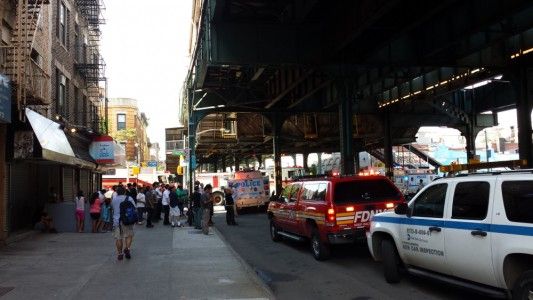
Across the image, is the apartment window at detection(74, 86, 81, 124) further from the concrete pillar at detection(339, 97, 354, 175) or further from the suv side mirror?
the suv side mirror

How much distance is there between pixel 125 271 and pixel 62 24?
1424 centimetres

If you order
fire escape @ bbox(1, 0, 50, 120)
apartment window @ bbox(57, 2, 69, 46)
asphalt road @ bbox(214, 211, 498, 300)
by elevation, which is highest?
apartment window @ bbox(57, 2, 69, 46)

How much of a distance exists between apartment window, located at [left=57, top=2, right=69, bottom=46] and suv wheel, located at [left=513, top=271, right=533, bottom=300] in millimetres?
18999

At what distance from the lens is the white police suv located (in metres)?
6.32

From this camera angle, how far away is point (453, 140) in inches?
4043

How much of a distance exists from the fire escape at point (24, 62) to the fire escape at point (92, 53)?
30.5 feet

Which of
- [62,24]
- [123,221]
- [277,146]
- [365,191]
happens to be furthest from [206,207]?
[277,146]

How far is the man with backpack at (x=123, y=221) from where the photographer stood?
1199 cm

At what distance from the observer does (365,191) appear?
39.3ft

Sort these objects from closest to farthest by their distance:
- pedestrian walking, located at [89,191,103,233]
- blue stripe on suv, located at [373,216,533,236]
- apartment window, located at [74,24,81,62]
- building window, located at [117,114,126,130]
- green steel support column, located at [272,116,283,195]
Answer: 1. blue stripe on suv, located at [373,216,533,236]
2. pedestrian walking, located at [89,191,103,233]
3. apartment window, located at [74,24,81,62]
4. green steel support column, located at [272,116,283,195]
5. building window, located at [117,114,126,130]

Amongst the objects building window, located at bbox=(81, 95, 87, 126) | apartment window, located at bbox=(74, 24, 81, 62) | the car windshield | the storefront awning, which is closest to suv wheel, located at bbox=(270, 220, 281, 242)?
the car windshield

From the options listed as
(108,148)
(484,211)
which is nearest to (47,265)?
(484,211)

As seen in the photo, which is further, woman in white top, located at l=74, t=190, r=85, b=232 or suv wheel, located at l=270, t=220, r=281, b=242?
woman in white top, located at l=74, t=190, r=85, b=232

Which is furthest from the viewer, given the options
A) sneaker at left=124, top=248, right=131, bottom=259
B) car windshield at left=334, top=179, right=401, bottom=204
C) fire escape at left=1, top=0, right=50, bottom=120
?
fire escape at left=1, top=0, right=50, bottom=120
